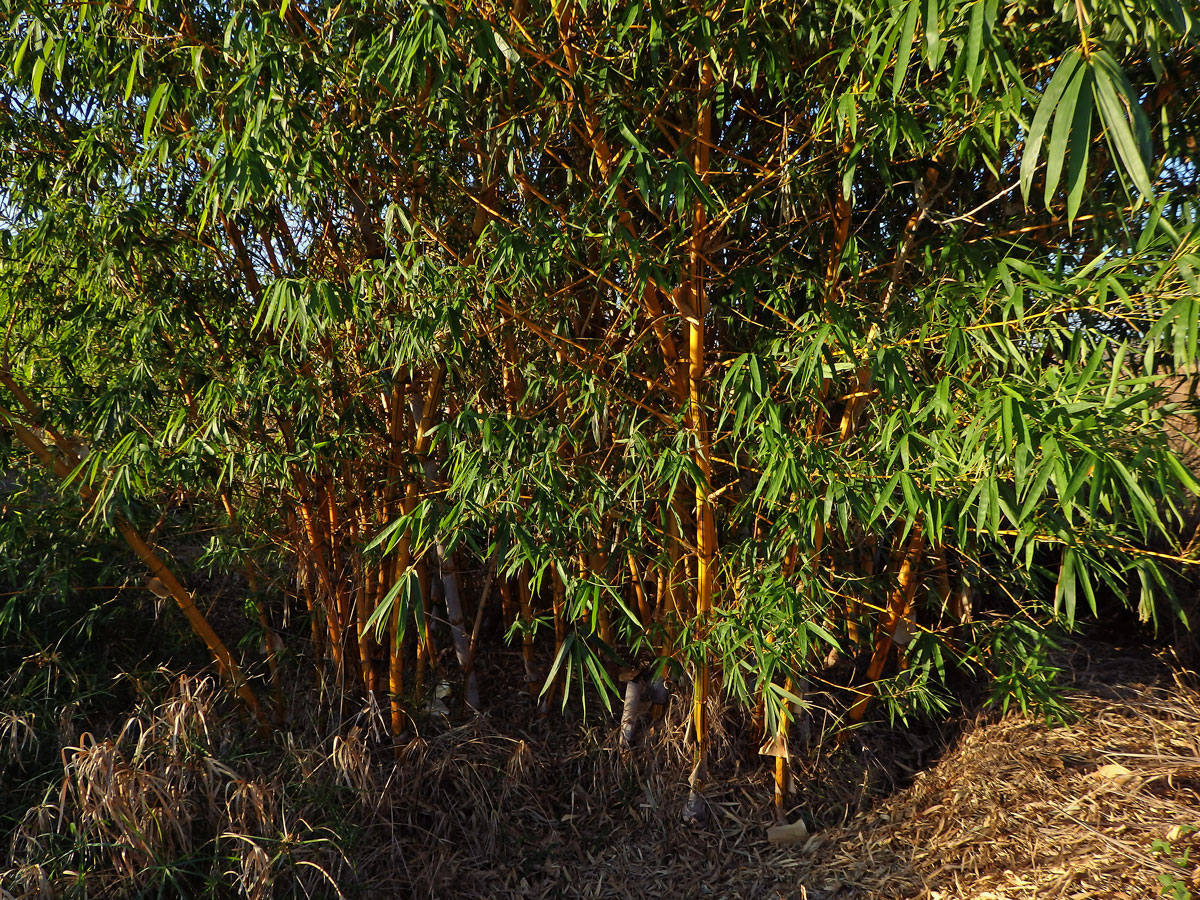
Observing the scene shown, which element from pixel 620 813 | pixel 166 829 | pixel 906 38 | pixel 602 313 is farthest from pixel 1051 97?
pixel 166 829

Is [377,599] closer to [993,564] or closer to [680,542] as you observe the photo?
[680,542]

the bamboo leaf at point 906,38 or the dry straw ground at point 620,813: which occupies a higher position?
the bamboo leaf at point 906,38

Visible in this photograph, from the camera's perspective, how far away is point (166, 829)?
2.06 meters

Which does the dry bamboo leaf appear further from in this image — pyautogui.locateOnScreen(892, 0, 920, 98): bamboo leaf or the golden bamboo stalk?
pyautogui.locateOnScreen(892, 0, 920, 98): bamboo leaf

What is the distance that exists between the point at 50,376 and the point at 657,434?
5.41ft

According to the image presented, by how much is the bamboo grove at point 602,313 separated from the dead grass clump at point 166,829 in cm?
33

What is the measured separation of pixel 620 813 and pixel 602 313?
150cm

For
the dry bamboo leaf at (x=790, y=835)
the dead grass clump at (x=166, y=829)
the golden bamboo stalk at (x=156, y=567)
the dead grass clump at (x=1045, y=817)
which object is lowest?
the dead grass clump at (x=1045, y=817)

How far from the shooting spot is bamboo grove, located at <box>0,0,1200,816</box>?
1.66 metres

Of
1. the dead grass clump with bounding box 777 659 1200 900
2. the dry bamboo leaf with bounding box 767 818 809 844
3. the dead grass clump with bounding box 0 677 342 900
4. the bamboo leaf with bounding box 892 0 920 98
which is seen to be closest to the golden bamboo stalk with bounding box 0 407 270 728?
the dead grass clump with bounding box 0 677 342 900

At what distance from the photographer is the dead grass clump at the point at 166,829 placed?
2010mm

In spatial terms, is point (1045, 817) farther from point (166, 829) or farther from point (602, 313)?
point (166, 829)

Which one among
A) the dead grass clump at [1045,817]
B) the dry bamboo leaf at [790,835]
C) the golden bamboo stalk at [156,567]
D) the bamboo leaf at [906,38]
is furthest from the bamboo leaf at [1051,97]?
the golden bamboo stalk at [156,567]

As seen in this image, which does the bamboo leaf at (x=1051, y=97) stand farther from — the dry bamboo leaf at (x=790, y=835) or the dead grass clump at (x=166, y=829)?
the dead grass clump at (x=166, y=829)
